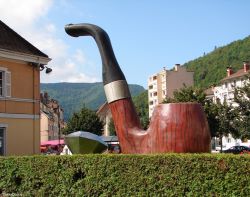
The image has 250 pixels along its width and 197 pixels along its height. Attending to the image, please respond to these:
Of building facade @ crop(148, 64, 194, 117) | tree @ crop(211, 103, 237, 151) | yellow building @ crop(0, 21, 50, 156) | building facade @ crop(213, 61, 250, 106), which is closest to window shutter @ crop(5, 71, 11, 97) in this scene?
yellow building @ crop(0, 21, 50, 156)

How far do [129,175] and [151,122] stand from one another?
7.43 ft

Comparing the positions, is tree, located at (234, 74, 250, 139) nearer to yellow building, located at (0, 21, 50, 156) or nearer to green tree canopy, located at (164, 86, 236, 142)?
green tree canopy, located at (164, 86, 236, 142)

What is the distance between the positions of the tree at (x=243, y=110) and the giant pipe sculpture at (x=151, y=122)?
2871 centimetres

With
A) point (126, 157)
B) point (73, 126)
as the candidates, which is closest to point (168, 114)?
point (126, 157)

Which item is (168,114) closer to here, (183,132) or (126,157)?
(183,132)

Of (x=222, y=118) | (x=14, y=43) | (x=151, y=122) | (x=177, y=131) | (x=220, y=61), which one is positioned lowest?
(x=177, y=131)

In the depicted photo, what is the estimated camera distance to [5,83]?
26.5m

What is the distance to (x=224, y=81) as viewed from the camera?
84.7 m

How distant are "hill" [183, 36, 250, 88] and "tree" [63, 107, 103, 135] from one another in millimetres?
61342

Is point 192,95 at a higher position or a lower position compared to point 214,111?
higher

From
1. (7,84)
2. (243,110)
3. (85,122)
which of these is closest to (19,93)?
(7,84)

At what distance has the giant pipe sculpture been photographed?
12.3 m

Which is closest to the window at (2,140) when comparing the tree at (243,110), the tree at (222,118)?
the tree at (243,110)

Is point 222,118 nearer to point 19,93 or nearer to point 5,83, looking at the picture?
point 19,93
